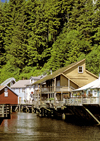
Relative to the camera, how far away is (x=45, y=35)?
384ft

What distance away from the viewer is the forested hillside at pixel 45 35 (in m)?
99.1

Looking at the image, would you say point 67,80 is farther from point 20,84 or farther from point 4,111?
point 20,84

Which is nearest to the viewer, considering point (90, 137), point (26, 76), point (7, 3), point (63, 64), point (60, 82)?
point (90, 137)

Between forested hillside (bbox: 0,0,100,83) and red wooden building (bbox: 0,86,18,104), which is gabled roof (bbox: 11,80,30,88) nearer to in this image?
forested hillside (bbox: 0,0,100,83)

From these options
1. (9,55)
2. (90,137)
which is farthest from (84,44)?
(90,137)

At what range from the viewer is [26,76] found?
356ft

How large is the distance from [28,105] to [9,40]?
1703 inches

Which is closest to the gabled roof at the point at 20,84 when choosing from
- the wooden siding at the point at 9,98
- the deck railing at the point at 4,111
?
the wooden siding at the point at 9,98

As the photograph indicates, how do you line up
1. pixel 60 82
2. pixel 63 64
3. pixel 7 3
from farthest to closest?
1. pixel 7 3
2. pixel 63 64
3. pixel 60 82

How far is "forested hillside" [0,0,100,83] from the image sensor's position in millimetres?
99062

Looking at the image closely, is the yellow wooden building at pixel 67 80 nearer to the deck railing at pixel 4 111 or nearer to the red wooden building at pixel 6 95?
the red wooden building at pixel 6 95

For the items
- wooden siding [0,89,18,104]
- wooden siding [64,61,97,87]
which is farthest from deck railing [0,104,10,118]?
wooden siding [0,89,18,104]

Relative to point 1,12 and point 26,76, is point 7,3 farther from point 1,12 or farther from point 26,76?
point 26,76

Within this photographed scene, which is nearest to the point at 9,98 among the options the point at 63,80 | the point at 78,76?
the point at 63,80
